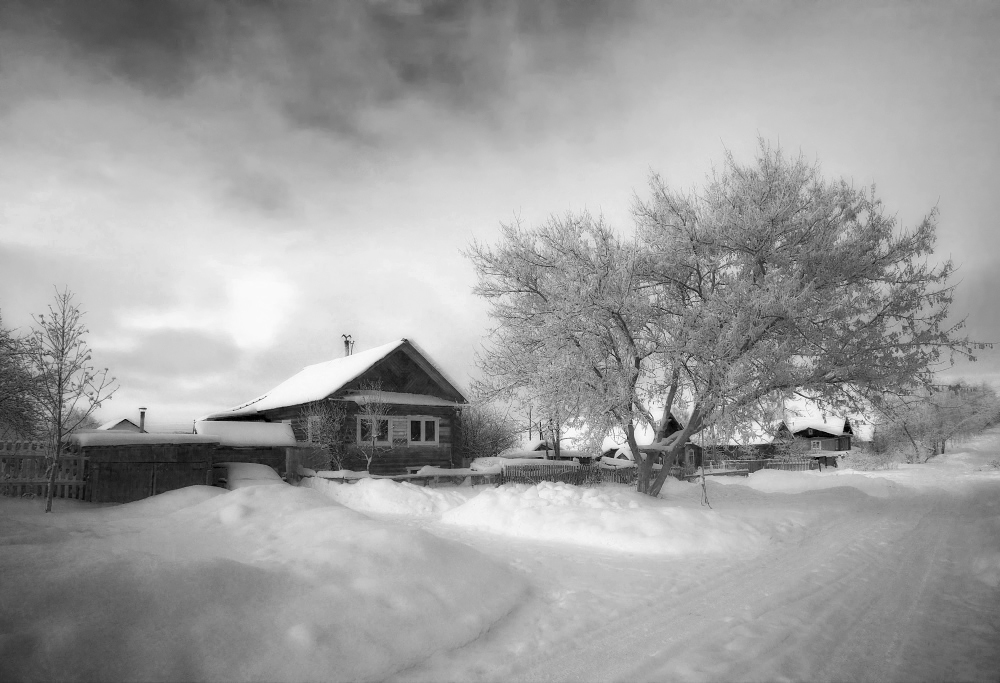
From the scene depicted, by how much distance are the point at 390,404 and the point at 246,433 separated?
589 cm

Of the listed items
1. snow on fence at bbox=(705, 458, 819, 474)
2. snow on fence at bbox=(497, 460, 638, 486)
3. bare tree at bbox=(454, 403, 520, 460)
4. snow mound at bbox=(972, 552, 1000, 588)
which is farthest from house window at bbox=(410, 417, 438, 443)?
snow on fence at bbox=(705, 458, 819, 474)

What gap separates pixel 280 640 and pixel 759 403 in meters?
12.5

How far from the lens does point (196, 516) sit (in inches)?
395

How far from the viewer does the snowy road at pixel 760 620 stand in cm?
446

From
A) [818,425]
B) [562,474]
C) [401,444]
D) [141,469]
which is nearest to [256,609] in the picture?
[141,469]

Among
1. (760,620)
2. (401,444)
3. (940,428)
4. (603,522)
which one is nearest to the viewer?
(760,620)

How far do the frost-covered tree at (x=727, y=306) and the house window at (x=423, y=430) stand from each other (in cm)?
1047

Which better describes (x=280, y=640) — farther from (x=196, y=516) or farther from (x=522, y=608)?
(x=196, y=516)

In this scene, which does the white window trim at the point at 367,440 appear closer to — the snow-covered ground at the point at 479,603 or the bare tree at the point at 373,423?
the bare tree at the point at 373,423

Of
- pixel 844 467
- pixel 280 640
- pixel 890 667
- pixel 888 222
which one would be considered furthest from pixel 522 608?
pixel 844 467

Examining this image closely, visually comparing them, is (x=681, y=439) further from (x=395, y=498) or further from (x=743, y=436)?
(x=395, y=498)

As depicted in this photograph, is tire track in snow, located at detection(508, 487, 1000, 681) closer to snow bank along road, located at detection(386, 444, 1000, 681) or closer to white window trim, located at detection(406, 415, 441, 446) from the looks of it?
snow bank along road, located at detection(386, 444, 1000, 681)

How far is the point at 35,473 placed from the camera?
13.6 m

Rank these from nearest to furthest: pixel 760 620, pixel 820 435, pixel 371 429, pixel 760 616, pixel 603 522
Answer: pixel 760 620
pixel 760 616
pixel 603 522
pixel 371 429
pixel 820 435
